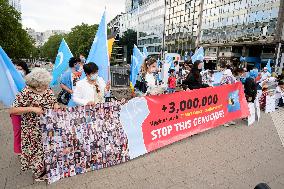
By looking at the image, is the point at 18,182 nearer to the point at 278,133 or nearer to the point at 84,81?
the point at 84,81

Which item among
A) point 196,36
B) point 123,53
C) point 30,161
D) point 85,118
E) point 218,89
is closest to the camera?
point 30,161

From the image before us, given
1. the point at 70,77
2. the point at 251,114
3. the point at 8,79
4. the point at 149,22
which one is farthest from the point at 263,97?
the point at 149,22

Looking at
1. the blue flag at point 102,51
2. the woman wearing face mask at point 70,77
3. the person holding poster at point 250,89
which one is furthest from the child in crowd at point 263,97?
the woman wearing face mask at point 70,77

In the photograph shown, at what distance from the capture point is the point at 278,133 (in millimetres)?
7145

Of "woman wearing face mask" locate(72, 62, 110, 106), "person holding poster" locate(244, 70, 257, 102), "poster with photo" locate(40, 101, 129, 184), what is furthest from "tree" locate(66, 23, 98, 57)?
"poster with photo" locate(40, 101, 129, 184)

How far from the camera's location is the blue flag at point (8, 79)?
191 inches

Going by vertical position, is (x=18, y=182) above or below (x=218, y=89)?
below

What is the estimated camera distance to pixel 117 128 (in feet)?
15.6

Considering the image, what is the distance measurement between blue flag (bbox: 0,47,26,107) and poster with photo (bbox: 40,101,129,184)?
155cm

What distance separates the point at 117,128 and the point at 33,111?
1.60m

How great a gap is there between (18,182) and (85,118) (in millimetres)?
1473

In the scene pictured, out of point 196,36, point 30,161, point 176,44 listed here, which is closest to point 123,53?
point 176,44

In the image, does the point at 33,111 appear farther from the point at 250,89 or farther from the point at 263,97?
the point at 263,97

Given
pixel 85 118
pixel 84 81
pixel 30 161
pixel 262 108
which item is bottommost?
pixel 262 108
